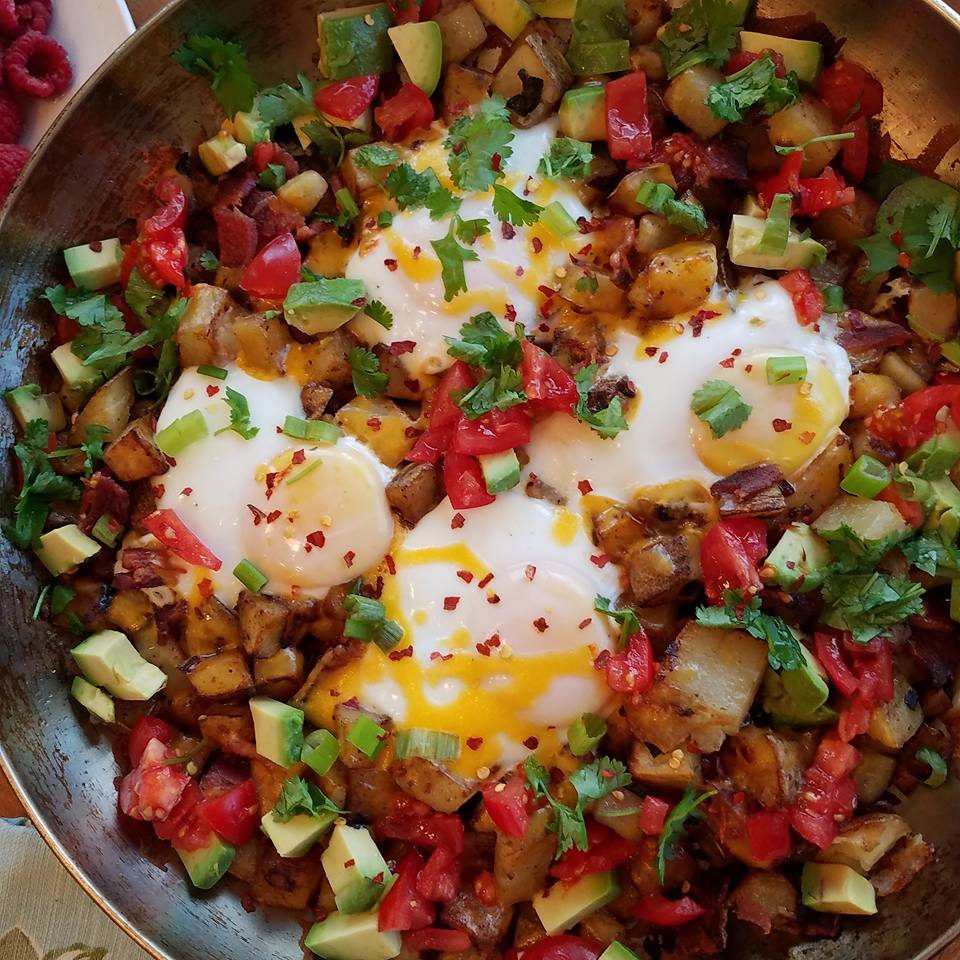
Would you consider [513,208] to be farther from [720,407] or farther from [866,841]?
[866,841]

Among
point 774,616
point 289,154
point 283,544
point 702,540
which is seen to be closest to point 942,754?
point 774,616

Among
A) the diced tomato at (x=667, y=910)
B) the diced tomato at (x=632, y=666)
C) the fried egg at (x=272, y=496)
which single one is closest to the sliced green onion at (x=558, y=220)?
the fried egg at (x=272, y=496)

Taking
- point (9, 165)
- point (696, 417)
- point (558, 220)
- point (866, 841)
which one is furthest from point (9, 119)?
point (866, 841)

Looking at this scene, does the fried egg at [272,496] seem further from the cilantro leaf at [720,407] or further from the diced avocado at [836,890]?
the diced avocado at [836,890]

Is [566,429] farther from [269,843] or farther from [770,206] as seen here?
[269,843]

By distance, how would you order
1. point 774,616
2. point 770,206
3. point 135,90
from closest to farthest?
point 774,616 → point 770,206 → point 135,90

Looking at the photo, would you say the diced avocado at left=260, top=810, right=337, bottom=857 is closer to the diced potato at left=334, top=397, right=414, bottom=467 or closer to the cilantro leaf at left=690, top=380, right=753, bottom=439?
the diced potato at left=334, top=397, right=414, bottom=467

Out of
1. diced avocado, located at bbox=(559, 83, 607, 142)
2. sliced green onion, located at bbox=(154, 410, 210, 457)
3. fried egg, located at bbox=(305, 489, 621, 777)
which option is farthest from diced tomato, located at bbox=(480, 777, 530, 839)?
diced avocado, located at bbox=(559, 83, 607, 142)
